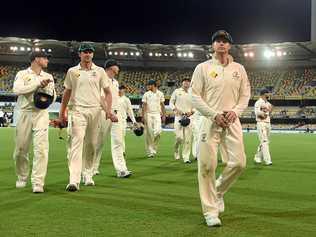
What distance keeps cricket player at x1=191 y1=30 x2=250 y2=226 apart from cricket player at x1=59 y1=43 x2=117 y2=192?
3111 millimetres

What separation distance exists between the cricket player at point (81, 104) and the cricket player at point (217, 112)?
311 cm

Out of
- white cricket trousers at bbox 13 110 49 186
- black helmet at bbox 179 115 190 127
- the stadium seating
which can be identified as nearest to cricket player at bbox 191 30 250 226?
white cricket trousers at bbox 13 110 49 186

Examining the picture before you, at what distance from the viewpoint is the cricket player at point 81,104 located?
28.1ft

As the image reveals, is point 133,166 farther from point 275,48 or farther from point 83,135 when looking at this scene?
point 275,48

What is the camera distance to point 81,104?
8742mm

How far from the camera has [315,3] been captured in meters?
53.5

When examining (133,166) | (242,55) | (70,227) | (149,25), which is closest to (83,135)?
(70,227)

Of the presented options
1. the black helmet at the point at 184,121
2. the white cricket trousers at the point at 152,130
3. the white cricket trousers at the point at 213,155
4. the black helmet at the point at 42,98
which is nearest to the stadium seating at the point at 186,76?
the white cricket trousers at the point at 152,130

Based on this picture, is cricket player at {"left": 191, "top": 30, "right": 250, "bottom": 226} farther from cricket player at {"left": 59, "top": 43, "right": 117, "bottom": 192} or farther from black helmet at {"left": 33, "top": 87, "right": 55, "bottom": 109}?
black helmet at {"left": 33, "top": 87, "right": 55, "bottom": 109}

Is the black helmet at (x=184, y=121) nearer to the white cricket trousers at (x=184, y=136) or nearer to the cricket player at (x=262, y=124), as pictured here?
the white cricket trousers at (x=184, y=136)

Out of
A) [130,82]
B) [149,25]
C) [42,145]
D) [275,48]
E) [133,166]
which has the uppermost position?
[149,25]

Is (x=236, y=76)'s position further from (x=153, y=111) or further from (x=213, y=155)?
(x=153, y=111)

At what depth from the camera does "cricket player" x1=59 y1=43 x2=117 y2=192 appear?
8.57 meters

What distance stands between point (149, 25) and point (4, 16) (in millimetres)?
21082
